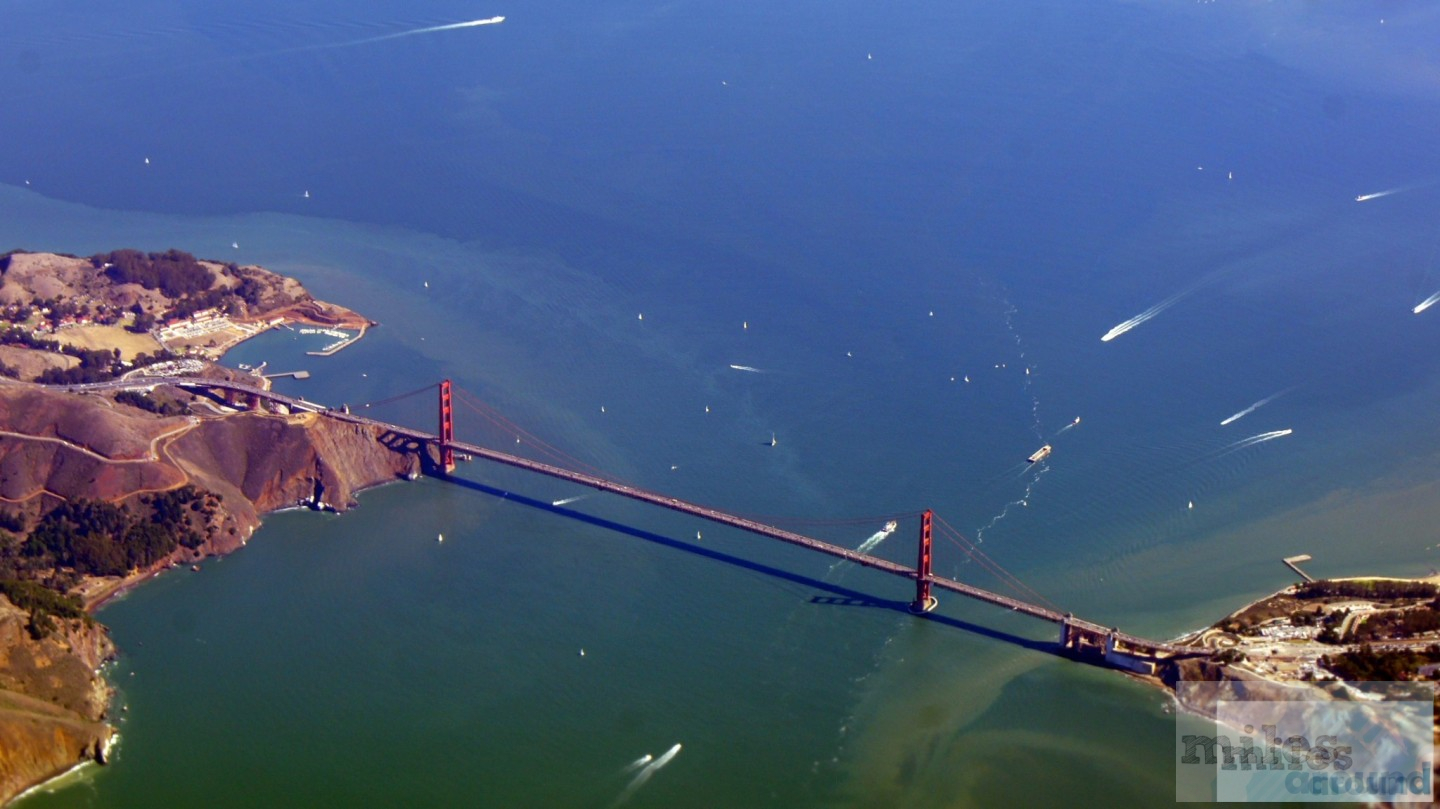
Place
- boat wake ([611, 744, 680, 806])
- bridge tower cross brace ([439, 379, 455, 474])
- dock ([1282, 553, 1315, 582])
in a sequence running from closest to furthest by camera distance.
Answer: boat wake ([611, 744, 680, 806]) → dock ([1282, 553, 1315, 582]) → bridge tower cross brace ([439, 379, 455, 474])

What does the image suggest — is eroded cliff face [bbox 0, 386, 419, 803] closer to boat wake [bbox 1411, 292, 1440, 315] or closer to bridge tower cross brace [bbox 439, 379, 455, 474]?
bridge tower cross brace [bbox 439, 379, 455, 474]

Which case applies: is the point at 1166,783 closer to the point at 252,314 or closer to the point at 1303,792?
the point at 1303,792

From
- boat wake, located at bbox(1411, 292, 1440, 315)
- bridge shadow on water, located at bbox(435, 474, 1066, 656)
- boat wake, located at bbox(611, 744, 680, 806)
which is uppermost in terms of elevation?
boat wake, located at bbox(1411, 292, 1440, 315)

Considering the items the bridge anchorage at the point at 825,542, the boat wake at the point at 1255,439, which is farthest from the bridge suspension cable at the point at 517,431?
the boat wake at the point at 1255,439

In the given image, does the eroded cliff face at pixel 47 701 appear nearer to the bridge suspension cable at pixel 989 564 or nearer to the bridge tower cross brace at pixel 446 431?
the bridge tower cross brace at pixel 446 431

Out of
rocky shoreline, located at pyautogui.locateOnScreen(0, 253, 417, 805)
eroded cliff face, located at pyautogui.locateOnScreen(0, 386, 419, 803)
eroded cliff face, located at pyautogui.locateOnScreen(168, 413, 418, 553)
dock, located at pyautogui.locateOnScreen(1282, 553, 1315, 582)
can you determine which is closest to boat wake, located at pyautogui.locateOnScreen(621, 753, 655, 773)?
rocky shoreline, located at pyautogui.locateOnScreen(0, 253, 417, 805)

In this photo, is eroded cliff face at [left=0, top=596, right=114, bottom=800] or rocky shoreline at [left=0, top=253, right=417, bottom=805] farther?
rocky shoreline at [left=0, top=253, right=417, bottom=805]
